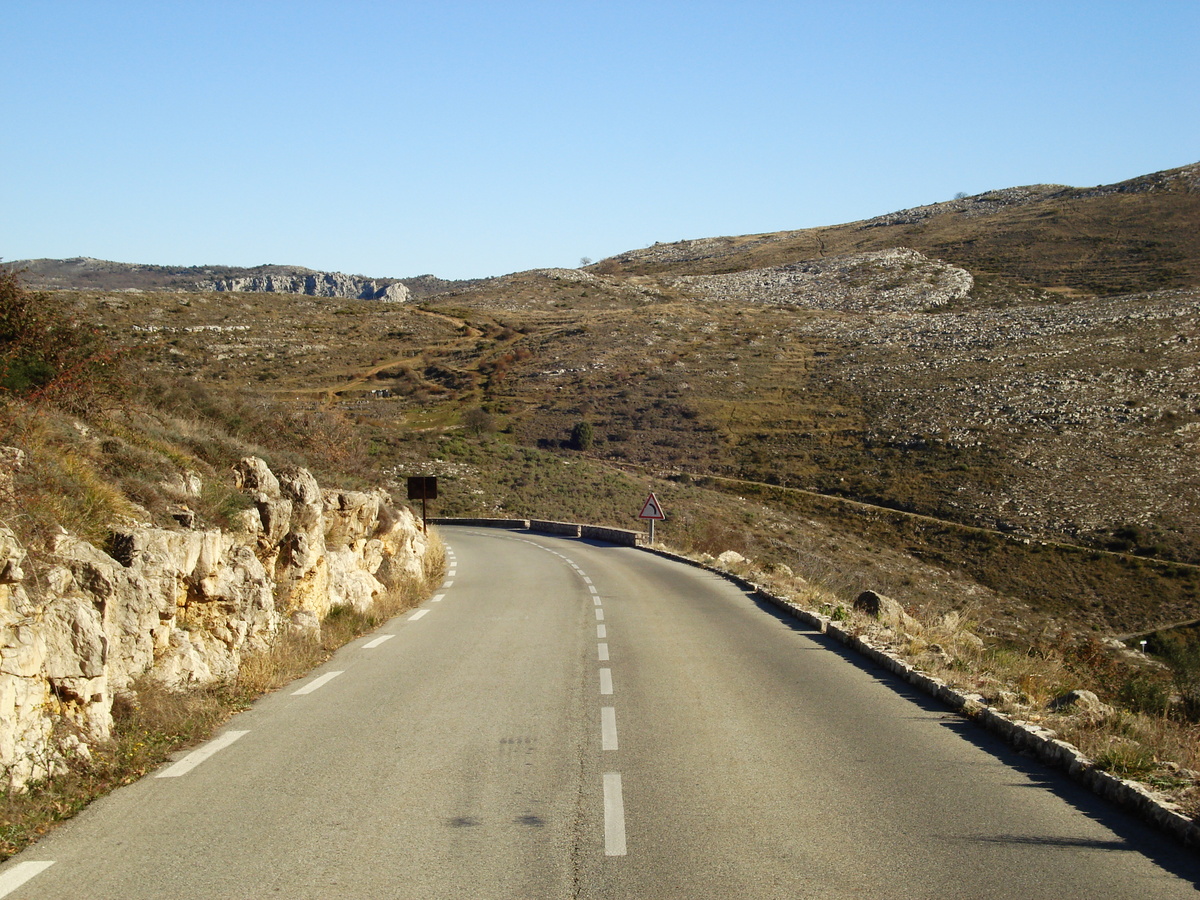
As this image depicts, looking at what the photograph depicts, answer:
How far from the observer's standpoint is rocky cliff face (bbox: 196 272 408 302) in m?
145

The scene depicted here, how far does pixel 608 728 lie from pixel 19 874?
4293 millimetres

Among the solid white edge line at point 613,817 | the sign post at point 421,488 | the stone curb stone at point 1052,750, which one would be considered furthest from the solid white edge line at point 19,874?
the sign post at point 421,488

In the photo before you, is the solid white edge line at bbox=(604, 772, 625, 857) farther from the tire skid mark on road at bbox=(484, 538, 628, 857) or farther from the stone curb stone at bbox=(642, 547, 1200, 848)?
the stone curb stone at bbox=(642, 547, 1200, 848)

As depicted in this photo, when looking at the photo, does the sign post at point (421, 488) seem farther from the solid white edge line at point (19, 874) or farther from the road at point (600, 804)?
the solid white edge line at point (19, 874)

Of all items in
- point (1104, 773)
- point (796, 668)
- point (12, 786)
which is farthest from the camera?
point (796, 668)

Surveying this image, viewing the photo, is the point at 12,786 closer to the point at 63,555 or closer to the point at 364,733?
the point at 63,555

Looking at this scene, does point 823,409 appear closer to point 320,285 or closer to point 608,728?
point 608,728

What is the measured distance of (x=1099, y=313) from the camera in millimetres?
71812

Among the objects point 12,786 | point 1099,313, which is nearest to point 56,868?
point 12,786

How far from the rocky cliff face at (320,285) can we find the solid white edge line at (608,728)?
139230 millimetres

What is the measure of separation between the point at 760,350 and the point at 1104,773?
7385 centimetres

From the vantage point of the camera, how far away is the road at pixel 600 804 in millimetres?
4367

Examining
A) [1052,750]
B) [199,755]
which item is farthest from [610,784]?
[1052,750]

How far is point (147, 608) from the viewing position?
6977 mm
